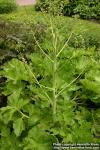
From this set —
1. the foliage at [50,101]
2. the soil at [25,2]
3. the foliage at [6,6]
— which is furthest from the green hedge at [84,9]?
the foliage at [50,101]

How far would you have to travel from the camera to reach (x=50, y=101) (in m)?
3.52

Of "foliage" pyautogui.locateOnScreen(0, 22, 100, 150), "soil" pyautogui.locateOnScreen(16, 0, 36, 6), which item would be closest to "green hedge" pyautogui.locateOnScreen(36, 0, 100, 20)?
"soil" pyautogui.locateOnScreen(16, 0, 36, 6)

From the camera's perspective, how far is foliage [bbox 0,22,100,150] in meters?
3.36

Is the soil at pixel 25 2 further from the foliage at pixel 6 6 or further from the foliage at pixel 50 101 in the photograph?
the foliage at pixel 50 101

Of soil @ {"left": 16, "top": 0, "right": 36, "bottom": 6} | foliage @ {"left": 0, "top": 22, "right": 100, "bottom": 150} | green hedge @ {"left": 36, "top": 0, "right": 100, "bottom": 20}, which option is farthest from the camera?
soil @ {"left": 16, "top": 0, "right": 36, "bottom": 6}

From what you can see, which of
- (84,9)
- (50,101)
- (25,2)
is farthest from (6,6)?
(50,101)

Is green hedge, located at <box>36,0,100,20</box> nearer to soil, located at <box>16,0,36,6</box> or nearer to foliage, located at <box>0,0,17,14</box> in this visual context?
foliage, located at <box>0,0,17,14</box>

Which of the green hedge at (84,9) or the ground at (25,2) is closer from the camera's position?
the green hedge at (84,9)

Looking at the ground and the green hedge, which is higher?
the ground

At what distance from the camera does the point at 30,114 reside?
11.4 feet

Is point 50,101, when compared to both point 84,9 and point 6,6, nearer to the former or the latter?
point 84,9

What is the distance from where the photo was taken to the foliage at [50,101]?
3.36 metres

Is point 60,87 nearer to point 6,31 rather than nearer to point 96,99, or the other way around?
point 96,99

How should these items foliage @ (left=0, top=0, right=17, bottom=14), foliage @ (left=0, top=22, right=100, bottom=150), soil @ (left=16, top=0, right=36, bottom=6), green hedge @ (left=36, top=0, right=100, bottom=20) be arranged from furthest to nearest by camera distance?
1. soil @ (left=16, top=0, right=36, bottom=6)
2. foliage @ (left=0, top=0, right=17, bottom=14)
3. green hedge @ (left=36, top=0, right=100, bottom=20)
4. foliage @ (left=0, top=22, right=100, bottom=150)
